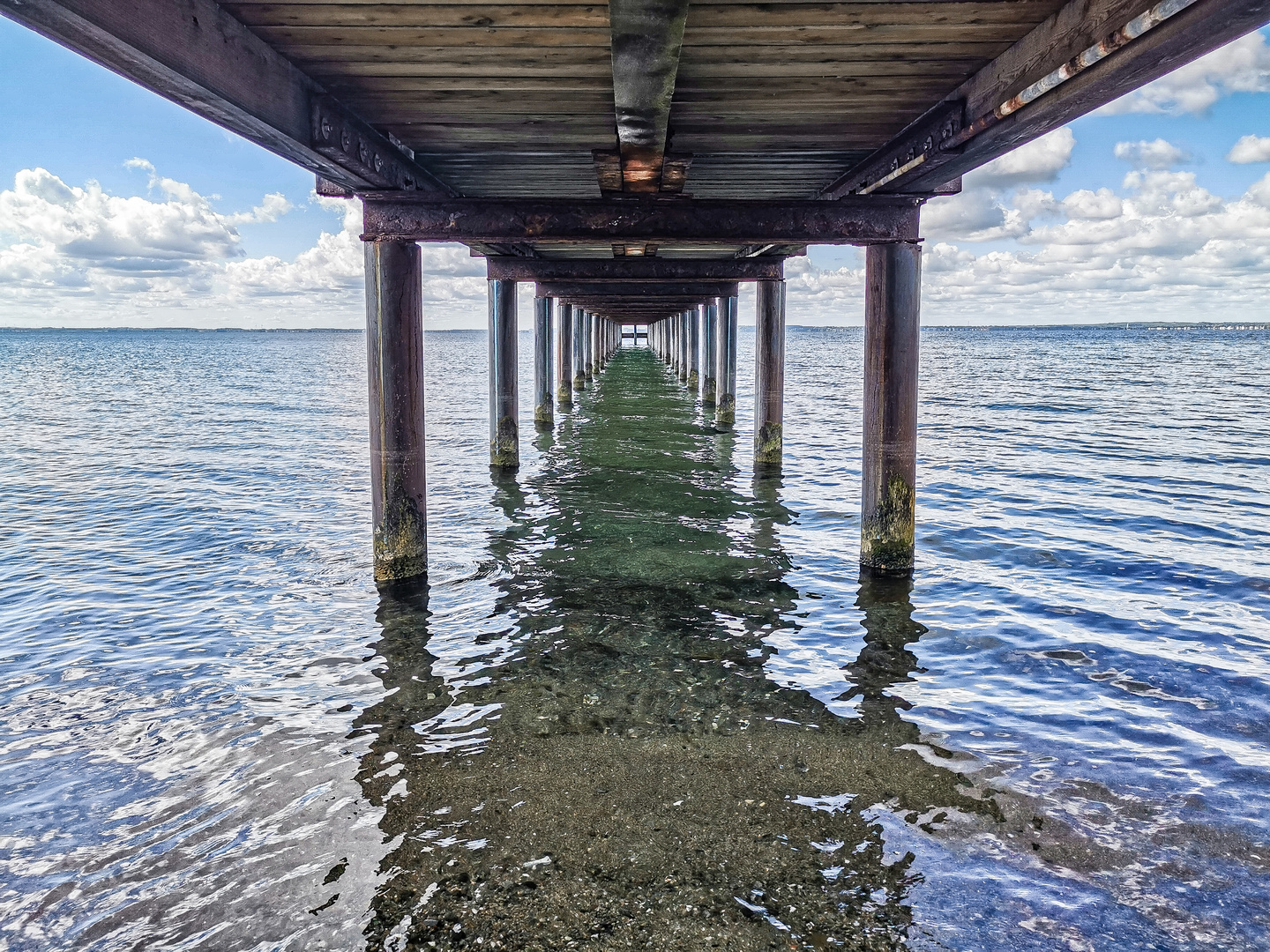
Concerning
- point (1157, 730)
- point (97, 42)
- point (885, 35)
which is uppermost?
point (885, 35)

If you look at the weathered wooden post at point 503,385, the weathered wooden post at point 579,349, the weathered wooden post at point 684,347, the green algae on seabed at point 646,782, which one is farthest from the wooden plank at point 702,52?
the weathered wooden post at point 684,347

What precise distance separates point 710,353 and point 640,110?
17.8 m

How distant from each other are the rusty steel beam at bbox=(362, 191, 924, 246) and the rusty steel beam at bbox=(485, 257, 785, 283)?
4.97 m

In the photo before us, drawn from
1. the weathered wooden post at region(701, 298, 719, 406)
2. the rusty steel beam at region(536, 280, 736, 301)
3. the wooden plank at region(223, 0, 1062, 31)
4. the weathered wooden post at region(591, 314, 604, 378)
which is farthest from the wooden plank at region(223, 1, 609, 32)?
the weathered wooden post at region(591, 314, 604, 378)

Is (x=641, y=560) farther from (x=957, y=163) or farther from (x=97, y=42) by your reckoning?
(x=97, y=42)

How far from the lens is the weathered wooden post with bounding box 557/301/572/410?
23625 millimetres

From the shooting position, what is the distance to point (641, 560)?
24.8 feet

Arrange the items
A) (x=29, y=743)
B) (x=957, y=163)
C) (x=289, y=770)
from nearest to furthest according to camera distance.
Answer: (x=289, y=770) < (x=29, y=743) < (x=957, y=163)

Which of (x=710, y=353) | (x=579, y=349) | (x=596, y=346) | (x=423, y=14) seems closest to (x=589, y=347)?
(x=579, y=349)

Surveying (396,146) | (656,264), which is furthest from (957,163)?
(656,264)

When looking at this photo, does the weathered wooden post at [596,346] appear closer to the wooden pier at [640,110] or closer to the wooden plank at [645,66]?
the wooden pier at [640,110]

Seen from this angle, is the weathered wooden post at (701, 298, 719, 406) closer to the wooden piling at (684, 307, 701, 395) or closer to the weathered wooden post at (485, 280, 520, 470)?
the wooden piling at (684, 307, 701, 395)

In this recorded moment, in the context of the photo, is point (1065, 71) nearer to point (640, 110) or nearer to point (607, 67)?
Answer: point (640, 110)

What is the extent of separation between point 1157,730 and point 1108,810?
1125 mm
